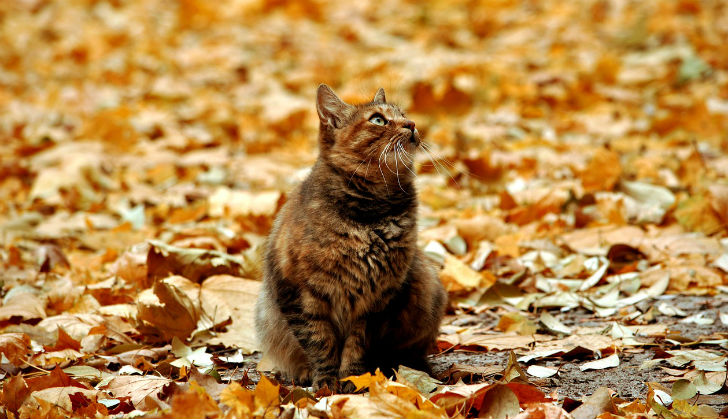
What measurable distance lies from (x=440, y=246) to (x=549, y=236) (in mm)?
639

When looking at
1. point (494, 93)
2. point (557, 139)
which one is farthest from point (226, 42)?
point (557, 139)

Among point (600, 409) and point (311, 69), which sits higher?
point (311, 69)

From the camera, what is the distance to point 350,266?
2.86m

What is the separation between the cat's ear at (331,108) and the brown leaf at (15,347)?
152 centimetres

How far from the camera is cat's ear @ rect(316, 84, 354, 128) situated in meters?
3.19

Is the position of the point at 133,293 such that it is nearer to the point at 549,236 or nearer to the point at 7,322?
the point at 7,322

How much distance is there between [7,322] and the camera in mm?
3430

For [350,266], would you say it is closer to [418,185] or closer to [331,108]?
[331,108]

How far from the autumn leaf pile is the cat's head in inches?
32.4

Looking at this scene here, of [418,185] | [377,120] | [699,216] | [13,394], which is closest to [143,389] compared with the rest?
[13,394]

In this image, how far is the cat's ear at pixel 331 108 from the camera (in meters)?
3.19

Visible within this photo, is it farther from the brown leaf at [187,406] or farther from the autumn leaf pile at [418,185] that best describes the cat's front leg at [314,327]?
the brown leaf at [187,406]

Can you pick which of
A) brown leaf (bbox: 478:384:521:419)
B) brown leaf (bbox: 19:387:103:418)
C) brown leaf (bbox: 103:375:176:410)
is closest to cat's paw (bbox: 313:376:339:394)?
brown leaf (bbox: 103:375:176:410)

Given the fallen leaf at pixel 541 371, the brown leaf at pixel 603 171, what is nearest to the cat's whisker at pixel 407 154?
the fallen leaf at pixel 541 371
